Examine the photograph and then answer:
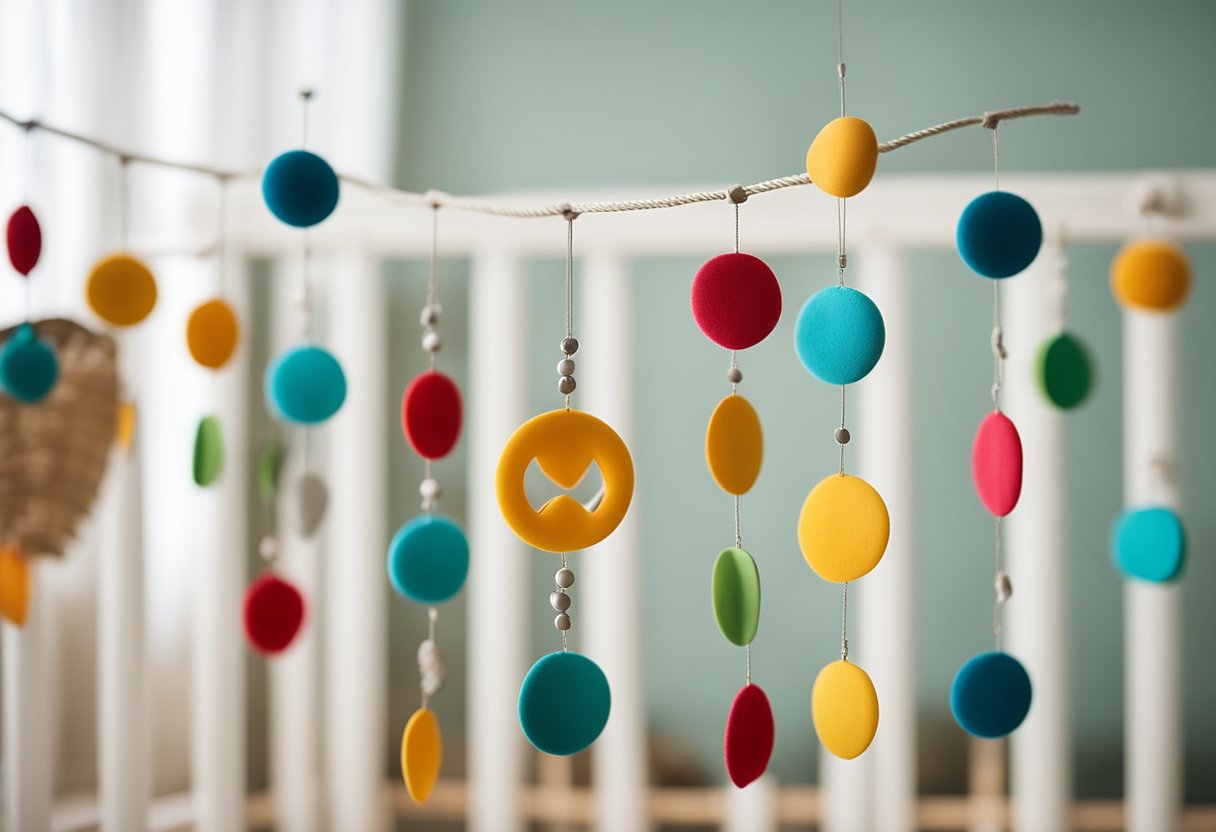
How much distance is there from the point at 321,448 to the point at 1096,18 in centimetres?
117

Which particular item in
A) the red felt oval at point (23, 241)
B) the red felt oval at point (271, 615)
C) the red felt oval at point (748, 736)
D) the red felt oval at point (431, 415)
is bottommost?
the red felt oval at point (748, 736)

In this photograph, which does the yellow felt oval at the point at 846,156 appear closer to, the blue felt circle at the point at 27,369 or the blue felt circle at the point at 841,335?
the blue felt circle at the point at 841,335

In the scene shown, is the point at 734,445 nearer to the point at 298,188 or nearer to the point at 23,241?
the point at 298,188

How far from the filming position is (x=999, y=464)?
1.69 feet

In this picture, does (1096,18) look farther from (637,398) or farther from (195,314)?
(195,314)

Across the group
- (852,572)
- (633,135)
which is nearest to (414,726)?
(852,572)

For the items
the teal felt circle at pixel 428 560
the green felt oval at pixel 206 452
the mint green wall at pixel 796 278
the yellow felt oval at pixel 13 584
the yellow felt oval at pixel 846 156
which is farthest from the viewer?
the mint green wall at pixel 796 278

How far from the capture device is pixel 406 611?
4.69ft

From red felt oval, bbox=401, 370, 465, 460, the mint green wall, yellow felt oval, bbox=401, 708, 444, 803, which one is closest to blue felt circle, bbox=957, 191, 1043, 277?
red felt oval, bbox=401, 370, 465, 460

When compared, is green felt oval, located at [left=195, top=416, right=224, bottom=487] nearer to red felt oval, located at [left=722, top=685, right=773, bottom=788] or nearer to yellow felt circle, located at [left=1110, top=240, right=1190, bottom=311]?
red felt oval, located at [left=722, top=685, right=773, bottom=788]

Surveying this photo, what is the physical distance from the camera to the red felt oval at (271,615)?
2.23 ft

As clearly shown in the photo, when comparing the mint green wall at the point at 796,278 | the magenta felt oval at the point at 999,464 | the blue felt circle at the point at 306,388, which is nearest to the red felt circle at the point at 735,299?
the magenta felt oval at the point at 999,464

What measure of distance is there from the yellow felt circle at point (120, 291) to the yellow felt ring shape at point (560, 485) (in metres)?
0.29

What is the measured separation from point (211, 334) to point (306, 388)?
0.08 metres
